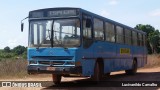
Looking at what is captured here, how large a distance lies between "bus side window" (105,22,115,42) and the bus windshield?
13.0ft

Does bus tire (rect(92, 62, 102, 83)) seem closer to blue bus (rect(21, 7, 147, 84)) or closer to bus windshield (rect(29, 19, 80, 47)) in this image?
blue bus (rect(21, 7, 147, 84))

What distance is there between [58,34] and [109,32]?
484 cm

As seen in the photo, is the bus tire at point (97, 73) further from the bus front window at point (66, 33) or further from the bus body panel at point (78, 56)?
the bus front window at point (66, 33)

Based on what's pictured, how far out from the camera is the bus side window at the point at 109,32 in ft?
57.2

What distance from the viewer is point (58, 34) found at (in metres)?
13.6

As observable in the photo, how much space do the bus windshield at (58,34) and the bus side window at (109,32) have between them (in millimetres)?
3968

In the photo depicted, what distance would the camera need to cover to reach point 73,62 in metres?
13.3

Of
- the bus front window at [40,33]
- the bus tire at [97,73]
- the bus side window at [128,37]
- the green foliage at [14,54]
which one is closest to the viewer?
the bus front window at [40,33]

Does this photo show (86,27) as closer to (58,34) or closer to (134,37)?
(58,34)

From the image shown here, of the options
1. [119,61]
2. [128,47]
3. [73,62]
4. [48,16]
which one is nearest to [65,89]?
[73,62]

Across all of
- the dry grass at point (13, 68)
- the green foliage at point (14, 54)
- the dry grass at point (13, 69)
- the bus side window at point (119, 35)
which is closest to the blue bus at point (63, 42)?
the bus side window at point (119, 35)

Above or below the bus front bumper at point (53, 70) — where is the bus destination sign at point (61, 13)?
above

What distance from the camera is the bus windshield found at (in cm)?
1351

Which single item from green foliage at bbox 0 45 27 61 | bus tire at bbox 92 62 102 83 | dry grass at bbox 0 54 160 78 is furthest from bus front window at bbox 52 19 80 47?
green foliage at bbox 0 45 27 61
